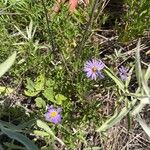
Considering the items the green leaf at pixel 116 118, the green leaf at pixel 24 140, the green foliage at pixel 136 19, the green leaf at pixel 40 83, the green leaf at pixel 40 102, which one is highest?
the green foliage at pixel 136 19

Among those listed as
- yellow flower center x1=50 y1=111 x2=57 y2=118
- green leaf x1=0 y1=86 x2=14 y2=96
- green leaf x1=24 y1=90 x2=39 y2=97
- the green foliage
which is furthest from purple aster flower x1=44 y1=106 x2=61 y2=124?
the green foliage

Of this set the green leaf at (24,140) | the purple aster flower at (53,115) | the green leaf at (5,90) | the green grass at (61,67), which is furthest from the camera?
the green leaf at (5,90)

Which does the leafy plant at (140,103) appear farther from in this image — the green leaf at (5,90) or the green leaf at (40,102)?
the green leaf at (5,90)

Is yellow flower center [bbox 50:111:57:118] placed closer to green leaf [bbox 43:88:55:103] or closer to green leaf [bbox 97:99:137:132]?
green leaf [bbox 43:88:55:103]

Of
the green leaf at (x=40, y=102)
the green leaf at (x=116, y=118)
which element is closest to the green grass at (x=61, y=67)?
the green leaf at (x=40, y=102)

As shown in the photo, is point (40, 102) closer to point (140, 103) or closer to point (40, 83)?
point (40, 83)

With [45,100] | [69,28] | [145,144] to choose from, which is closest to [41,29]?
[69,28]

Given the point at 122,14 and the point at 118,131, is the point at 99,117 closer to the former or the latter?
the point at 118,131
